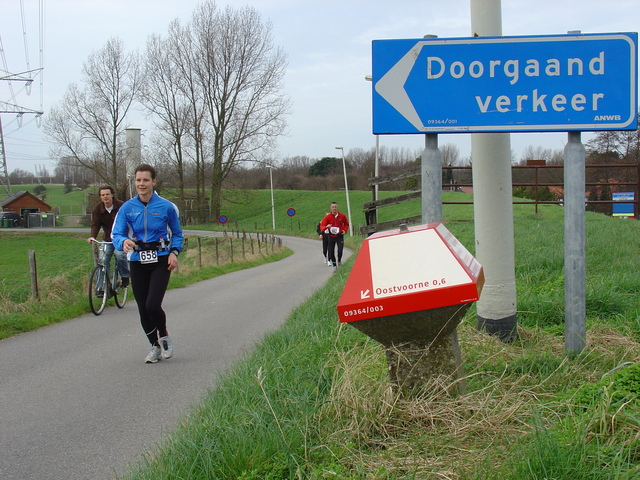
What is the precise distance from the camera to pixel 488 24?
5.02 metres

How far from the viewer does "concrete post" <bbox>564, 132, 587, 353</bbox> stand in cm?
437

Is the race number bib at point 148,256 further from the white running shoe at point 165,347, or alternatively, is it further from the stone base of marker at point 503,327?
the stone base of marker at point 503,327

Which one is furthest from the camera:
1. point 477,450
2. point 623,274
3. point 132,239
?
point 623,274

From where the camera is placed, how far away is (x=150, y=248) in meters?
6.26

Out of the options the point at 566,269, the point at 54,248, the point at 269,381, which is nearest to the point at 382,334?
the point at 269,381

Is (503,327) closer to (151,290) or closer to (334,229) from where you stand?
(151,290)

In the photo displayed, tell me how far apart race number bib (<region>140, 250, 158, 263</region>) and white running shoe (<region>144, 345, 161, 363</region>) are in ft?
2.91

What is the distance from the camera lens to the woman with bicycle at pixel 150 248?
6.22m

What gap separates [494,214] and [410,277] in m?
2.16

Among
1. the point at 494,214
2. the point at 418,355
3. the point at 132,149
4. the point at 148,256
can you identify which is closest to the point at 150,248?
the point at 148,256

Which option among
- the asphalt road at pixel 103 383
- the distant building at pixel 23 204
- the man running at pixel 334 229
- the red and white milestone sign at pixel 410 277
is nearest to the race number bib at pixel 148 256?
the asphalt road at pixel 103 383

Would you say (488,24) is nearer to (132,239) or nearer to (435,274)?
(435,274)

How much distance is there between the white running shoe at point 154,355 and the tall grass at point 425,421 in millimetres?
1811

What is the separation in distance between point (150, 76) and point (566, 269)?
58413mm
